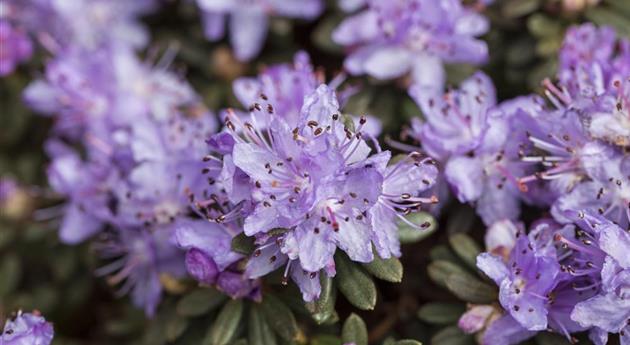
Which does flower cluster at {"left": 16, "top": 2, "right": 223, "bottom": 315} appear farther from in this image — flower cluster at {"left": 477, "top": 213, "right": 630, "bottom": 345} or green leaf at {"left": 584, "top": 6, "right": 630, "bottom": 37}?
green leaf at {"left": 584, "top": 6, "right": 630, "bottom": 37}

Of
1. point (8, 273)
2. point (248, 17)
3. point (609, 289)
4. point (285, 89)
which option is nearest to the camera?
point (609, 289)

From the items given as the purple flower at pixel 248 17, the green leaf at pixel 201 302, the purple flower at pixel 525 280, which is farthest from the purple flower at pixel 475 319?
the purple flower at pixel 248 17

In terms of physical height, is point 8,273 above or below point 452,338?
above

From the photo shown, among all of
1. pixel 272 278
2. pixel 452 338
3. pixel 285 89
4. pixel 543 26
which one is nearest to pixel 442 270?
pixel 452 338

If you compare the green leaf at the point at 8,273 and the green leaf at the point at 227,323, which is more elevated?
the green leaf at the point at 227,323

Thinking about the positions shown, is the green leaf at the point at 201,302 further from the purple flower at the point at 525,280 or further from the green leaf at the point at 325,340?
the purple flower at the point at 525,280

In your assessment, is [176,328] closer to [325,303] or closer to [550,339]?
[325,303]
